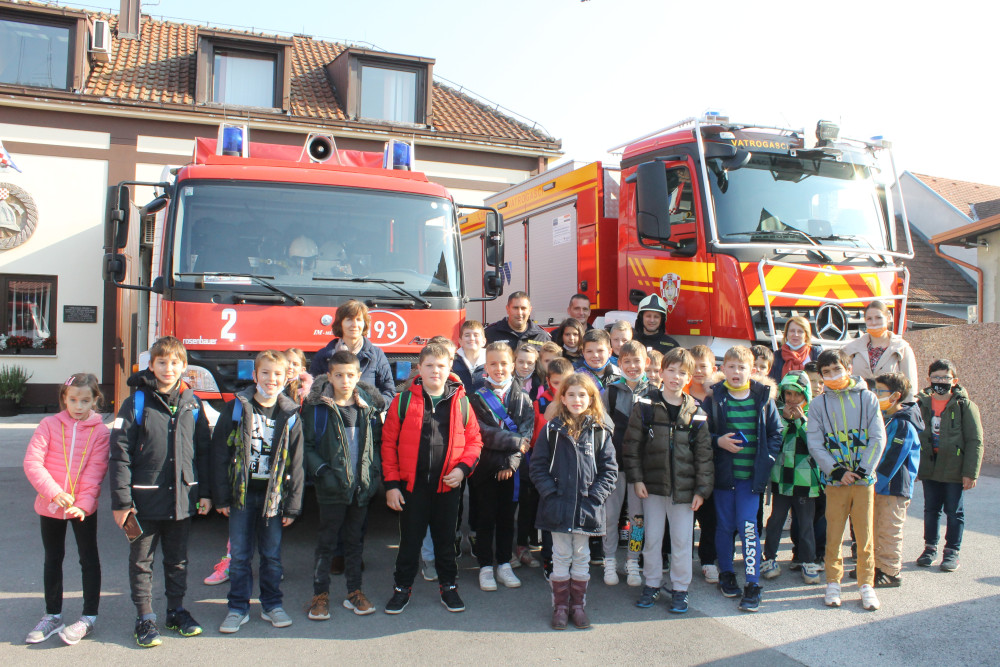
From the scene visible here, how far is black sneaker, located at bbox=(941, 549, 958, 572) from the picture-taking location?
5.40m

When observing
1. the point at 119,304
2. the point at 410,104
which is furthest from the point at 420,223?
the point at 410,104

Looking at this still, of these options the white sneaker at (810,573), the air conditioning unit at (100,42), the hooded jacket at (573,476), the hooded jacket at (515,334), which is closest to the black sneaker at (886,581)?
the white sneaker at (810,573)

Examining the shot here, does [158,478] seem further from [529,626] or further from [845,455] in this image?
[845,455]

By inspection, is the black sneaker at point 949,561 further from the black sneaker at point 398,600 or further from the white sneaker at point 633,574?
the black sneaker at point 398,600

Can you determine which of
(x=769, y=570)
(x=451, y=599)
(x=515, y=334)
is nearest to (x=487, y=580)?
(x=451, y=599)

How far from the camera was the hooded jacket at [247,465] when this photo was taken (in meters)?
4.35

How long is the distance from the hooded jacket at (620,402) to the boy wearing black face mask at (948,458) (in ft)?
7.18

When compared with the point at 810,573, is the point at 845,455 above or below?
above

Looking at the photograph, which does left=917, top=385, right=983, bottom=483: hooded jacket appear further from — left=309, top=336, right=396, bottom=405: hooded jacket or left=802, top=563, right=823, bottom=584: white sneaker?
left=309, top=336, right=396, bottom=405: hooded jacket

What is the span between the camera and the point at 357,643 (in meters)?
4.14

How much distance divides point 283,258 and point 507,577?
9.70 feet

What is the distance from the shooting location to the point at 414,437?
465cm

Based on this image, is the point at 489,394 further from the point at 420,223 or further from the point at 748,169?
the point at 748,169

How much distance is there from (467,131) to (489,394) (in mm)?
14125
